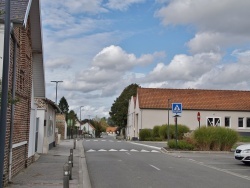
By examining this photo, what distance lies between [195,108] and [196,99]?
2139mm

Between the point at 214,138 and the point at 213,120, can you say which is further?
the point at 213,120

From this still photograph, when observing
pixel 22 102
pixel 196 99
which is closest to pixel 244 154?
pixel 22 102

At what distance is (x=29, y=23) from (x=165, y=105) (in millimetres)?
48632

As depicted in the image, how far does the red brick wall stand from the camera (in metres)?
12.9

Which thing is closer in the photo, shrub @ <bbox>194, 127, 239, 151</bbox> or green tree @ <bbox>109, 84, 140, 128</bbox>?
shrub @ <bbox>194, 127, 239, 151</bbox>

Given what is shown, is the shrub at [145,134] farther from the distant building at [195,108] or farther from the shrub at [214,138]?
the shrub at [214,138]

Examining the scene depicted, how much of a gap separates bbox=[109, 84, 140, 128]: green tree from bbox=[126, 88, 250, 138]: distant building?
21.2 meters

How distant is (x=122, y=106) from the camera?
3450 inches

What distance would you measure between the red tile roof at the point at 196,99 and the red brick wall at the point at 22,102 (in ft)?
154

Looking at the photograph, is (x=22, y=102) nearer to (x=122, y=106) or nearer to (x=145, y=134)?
(x=145, y=134)

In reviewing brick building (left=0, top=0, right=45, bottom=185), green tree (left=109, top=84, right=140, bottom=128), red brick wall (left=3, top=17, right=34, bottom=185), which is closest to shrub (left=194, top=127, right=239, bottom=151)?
brick building (left=0, top=0, right=45, bottom=185)

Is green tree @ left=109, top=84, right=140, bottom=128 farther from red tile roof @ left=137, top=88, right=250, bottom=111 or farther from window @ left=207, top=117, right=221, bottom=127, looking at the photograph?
window @ left=207, top=117, right=221, bottom=127

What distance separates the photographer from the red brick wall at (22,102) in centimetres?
1291

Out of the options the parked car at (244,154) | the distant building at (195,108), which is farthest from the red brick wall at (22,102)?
the distant building at (195,108)
